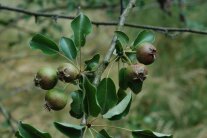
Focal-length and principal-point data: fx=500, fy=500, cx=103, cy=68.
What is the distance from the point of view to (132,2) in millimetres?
978

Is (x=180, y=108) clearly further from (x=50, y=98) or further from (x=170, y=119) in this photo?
(x=50, y=98)

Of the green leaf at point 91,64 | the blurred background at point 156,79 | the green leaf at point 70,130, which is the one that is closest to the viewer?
the green leaf at point 70,130

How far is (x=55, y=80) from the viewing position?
76 cm

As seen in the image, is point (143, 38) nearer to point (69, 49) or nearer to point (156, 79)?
point (69, 49)

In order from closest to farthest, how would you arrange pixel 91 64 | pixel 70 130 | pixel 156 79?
pixel 70 130 → pixel 91 64 → pixel 156 79

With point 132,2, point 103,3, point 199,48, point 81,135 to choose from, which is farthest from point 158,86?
point 81,135

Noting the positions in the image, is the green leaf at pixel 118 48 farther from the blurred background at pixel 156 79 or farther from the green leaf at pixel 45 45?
the blurred background at pixel 156 79

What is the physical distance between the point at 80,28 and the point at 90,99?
185 millimetres

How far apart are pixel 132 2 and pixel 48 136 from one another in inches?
15.1

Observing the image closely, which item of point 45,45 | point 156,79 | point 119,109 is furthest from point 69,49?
point 156,79

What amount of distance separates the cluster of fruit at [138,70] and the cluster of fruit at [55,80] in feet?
0.27

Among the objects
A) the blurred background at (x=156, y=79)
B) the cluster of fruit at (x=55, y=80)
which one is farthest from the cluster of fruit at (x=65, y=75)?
the blurred background at (x=156, y=79)

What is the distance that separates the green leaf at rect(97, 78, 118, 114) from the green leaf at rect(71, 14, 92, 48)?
0.40ft

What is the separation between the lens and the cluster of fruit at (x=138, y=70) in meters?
0.76
